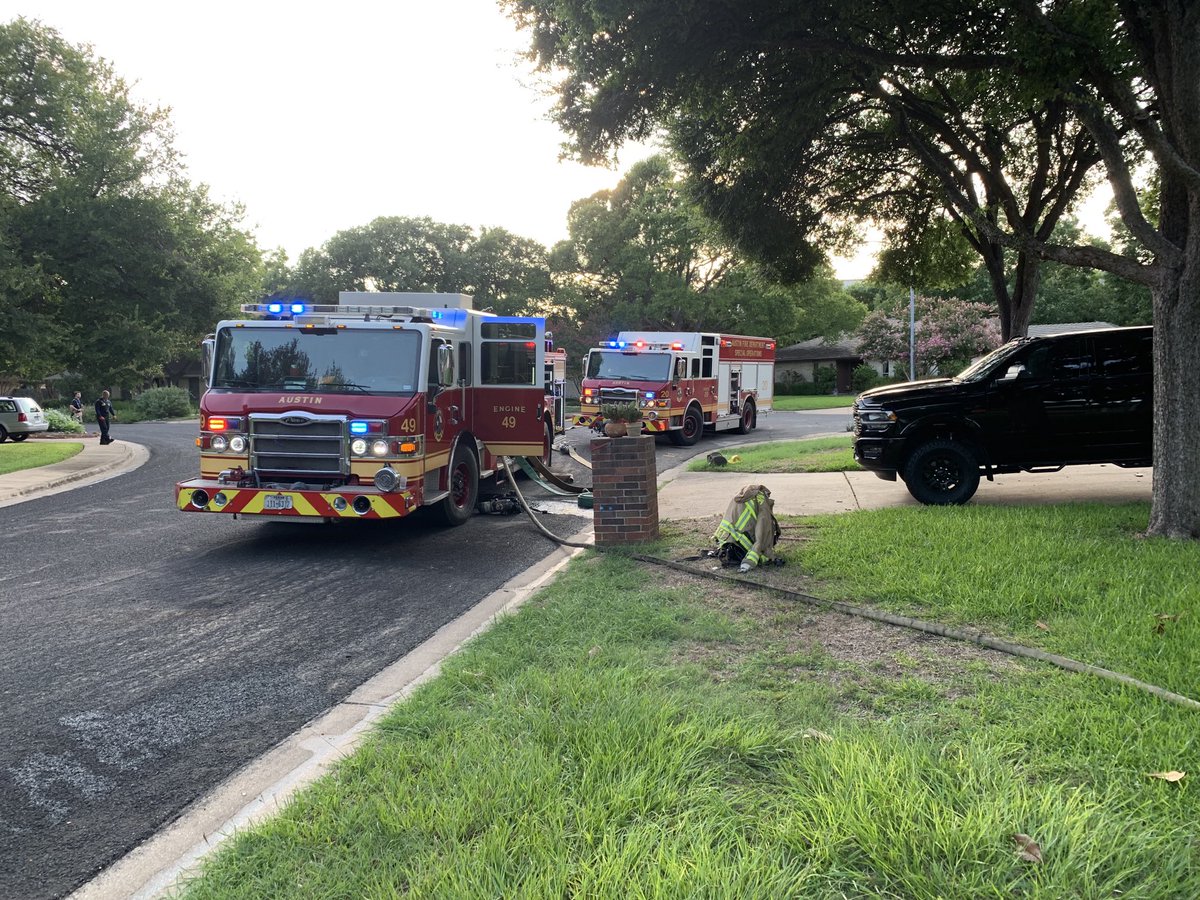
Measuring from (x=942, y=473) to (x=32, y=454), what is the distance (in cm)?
2042

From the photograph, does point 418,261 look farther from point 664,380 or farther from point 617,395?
point 664,380

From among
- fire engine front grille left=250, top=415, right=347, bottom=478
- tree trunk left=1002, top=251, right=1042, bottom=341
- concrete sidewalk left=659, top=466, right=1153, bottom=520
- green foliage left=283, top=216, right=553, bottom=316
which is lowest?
concrete sidewalk left=659, top=466, right=1153, bottom=520

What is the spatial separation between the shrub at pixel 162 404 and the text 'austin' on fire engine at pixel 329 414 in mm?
40272

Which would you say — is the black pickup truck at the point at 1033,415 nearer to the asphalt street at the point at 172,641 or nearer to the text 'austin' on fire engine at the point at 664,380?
the asphalt street at the point at 172,641

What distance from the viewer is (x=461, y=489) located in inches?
418

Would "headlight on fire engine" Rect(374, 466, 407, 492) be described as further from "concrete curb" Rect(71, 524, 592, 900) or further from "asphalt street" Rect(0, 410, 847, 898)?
"concrete curb" Rect(71, 524, 592, 900)

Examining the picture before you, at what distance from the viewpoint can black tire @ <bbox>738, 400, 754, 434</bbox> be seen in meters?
25.9

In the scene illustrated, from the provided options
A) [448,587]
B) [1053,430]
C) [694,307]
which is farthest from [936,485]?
[694,307]

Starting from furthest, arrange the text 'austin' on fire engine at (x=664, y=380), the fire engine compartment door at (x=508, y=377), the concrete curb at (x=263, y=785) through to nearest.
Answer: the text 'austin' on fire engine at (x=664, y=380), the fire engine compartment door at (x=508, y=377), the concrete curb at (x=263, y=785)

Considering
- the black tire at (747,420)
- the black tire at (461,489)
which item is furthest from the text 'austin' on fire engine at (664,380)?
the black tire at (461,489)

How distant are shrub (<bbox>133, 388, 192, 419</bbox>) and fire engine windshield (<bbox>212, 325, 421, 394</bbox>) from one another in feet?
133

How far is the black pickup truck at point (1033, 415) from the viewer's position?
9.73 metres

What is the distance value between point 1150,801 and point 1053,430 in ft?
25.5

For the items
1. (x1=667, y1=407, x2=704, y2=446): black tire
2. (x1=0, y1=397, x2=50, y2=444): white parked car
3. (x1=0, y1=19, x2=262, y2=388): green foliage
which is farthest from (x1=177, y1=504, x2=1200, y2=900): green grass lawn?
(x1=0, y1=397, x2=50, y2=444): white parked car
